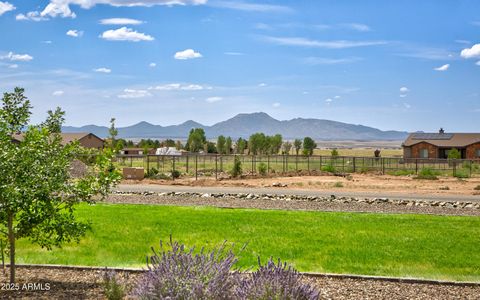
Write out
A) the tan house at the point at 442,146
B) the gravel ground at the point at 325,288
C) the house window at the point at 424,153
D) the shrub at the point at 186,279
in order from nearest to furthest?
the shrub at the point at 186,279
the gravel ground at the point at 325,288
the tan house at the point at 442,146
the house window at the point at 424,153

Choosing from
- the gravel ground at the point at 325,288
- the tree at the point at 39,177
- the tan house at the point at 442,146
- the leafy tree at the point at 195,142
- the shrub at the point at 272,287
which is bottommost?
the gravel ground at the point at 325,288

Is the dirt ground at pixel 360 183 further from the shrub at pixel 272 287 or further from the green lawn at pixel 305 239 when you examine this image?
the shrub at pixel 272 287

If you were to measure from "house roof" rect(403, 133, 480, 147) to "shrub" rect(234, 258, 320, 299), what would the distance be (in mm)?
67451

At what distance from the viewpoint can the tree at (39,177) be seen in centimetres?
694

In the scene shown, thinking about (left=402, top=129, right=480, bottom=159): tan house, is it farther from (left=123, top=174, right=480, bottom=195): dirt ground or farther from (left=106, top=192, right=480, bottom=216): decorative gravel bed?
(left=106, top=192, right=480, bottom=216): decorative gravel bed

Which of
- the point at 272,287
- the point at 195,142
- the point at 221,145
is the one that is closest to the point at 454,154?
the point at 221,145

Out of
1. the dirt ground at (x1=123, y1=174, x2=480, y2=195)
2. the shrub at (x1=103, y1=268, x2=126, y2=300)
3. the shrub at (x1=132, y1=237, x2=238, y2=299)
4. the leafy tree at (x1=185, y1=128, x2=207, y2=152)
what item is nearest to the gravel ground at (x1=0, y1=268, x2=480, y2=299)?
the shrub at (x1=103, y1=268, x2=126, y2=300)

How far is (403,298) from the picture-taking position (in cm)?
732

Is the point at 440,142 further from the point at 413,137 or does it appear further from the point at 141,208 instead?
the point at 141,208

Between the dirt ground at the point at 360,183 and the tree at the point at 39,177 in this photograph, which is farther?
the dirt ground at the point at 360,183

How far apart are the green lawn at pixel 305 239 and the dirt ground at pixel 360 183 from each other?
14.2 m

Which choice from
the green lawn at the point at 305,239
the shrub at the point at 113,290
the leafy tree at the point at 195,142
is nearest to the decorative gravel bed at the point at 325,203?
the green lawn at the point at 305,239

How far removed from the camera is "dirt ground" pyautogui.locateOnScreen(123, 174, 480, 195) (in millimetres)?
30422

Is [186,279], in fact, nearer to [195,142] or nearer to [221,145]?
[221,145]
